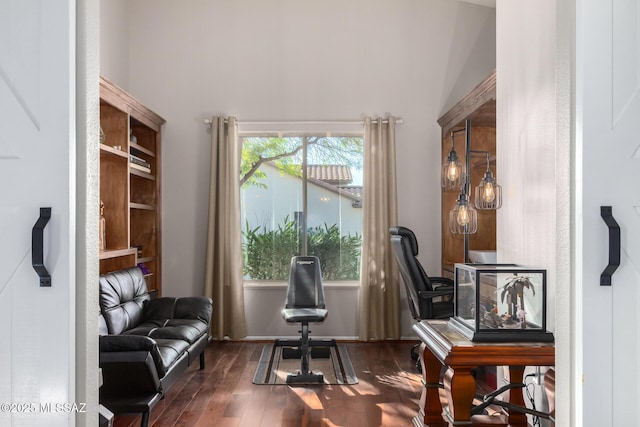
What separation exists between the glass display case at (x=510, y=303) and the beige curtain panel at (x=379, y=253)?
3198mm

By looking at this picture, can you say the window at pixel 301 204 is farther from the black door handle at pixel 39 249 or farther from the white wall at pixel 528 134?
the black door handle at pixel 39 249

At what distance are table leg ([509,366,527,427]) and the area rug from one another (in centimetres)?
168

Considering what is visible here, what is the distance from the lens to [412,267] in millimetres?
4234

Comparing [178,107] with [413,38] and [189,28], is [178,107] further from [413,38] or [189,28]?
[413,38]

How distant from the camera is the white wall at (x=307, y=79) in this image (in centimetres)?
554

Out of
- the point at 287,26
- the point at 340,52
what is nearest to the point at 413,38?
the point at 340,52

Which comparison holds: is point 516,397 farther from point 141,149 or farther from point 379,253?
point 141,149

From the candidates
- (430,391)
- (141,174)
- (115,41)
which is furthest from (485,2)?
(430,391)

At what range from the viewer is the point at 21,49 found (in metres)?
1.38

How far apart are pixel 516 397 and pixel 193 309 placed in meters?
2.84

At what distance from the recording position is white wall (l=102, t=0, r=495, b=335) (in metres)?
5.54

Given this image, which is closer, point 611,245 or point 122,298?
point 611,245

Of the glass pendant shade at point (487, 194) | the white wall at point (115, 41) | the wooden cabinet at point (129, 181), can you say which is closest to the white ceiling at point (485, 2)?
the glass pendant shade at point (487, 194)

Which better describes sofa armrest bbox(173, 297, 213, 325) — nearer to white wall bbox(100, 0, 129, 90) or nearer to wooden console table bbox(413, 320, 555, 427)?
white wall bbox(100, 0, 129, 90)
